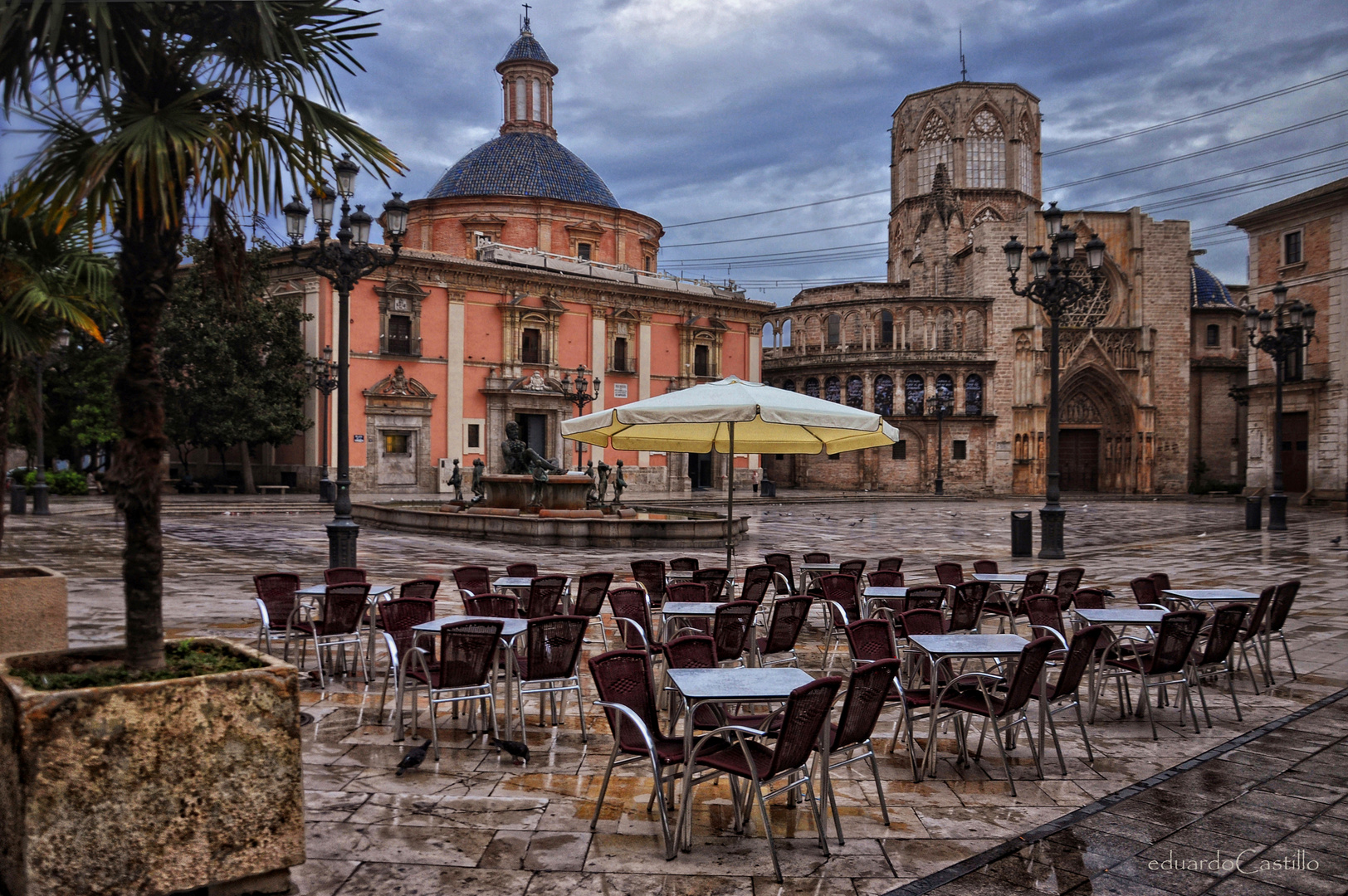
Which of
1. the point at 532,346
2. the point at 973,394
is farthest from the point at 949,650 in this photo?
the point at 973,394

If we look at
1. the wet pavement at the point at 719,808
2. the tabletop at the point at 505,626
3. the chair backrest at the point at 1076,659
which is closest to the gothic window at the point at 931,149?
the wet pavement at the point at 719,808

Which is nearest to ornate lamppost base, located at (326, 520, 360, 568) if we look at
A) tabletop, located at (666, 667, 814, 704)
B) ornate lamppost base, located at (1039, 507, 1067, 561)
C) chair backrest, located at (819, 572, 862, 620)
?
chair backrest, located at (819, 572, 862, 620)

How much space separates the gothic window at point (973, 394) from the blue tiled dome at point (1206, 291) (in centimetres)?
1533

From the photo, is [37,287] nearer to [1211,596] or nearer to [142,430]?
[142,430]

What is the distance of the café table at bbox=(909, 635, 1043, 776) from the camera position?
4945 millimetres

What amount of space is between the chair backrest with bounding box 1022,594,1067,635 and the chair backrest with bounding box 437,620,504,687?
391 cm

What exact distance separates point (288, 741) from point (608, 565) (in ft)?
35.4

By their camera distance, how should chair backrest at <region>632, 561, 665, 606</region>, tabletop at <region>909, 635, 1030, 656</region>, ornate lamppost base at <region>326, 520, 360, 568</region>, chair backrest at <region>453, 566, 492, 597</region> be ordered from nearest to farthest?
tabletop at <region>909, 635, 1030, 656</region>
chair backrest at <region>453, 566, 492, 597</region>
chair backrest at <region>632, 561, 665, 606</region>
ornate lamppost base at <region>326, 520, 360, 568</region>

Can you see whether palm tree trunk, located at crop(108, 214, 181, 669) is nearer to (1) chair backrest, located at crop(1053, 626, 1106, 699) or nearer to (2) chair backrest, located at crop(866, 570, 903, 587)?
(1) chair backrest, located at crop(1053, 626, 1106, 699)

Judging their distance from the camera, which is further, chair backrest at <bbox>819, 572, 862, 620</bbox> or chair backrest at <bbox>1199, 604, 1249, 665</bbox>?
chair backrest at <bbox>819, 572, 862, 620</bbox>

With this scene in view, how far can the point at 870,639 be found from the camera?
536cm

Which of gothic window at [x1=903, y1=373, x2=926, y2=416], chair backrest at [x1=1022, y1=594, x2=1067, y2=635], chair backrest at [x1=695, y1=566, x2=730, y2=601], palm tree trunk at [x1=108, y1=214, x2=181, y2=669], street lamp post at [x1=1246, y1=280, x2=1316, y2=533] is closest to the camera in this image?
palm tree trunk at [x1=108, y1=214, x2=181, y2=669]

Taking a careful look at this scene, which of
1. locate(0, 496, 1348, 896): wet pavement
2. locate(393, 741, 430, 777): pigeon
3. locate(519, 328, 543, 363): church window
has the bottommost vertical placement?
locate(0, 496, 1348, 896): wet pavement

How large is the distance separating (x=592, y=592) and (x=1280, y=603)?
18.4 ft
